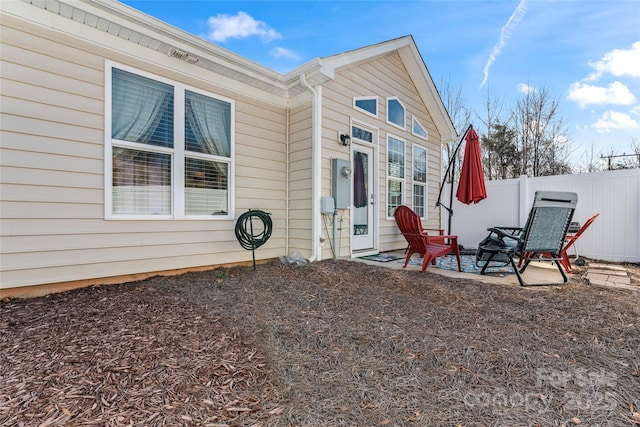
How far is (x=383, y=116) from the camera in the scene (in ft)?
19.9

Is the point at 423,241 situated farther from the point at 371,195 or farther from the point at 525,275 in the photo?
the point at 371,195

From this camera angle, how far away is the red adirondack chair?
417 cm

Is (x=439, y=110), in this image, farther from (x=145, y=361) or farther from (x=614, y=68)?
(x=145, y=361)

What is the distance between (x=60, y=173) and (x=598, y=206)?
8176mm

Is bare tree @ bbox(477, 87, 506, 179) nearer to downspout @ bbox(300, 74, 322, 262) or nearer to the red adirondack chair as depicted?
the red adirondack chair

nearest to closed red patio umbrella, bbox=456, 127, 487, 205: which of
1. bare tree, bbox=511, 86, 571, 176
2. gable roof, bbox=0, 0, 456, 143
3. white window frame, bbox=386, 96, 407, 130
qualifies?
→ white window frame, bbox=386, 96, 407, 130

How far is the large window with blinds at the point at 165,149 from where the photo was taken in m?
3.44

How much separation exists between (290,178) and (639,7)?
7.33 m

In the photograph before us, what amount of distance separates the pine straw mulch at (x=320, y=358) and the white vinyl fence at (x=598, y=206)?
2963 mm

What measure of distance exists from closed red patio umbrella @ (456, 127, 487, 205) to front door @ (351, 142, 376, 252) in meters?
1.70

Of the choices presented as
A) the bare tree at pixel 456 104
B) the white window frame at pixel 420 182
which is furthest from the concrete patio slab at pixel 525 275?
the bare tree at pixel 456 104

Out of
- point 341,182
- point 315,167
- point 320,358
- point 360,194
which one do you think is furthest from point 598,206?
point 320,358

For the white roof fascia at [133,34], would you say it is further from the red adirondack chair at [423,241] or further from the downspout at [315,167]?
the red adirondack chair at [423,241]

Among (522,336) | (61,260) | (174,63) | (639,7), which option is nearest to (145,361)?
(61,260)
